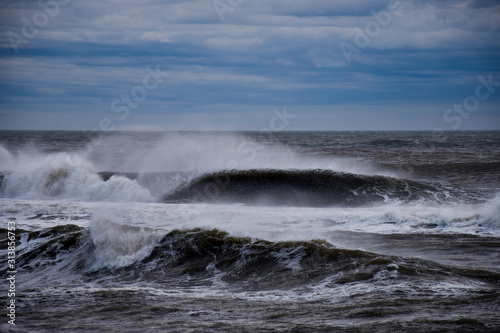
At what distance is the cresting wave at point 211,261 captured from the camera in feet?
24.8

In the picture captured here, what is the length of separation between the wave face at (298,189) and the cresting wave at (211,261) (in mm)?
7574

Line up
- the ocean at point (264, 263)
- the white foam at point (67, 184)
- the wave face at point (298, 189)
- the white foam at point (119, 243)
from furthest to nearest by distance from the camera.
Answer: the white foam at point (67, 184) → the wave face at point (298, 189) → the white foam at point (119, 243) → the ocean at point (264, 263)

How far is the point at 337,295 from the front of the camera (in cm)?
676

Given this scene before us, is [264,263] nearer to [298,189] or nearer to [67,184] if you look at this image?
[298,189]

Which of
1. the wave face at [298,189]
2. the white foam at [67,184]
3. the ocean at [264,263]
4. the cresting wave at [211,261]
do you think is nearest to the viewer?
the ocean at [264,263]

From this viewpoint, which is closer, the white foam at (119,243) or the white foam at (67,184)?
the white foam at (119,243)

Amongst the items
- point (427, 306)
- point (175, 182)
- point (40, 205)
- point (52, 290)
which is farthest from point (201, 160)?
point (427, 306)

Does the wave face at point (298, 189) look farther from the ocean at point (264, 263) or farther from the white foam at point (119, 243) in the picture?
the white foam at point (119, 243)

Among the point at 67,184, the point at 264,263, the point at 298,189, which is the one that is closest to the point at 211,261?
the point at 264,263

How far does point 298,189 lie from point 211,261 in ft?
33.5

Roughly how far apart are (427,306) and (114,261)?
594cm

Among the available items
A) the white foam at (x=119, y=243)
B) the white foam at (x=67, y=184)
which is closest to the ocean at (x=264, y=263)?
the white foam at (x=119, y=243)

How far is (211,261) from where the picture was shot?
9188 mm

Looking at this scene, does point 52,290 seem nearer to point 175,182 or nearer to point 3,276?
point 3,276
